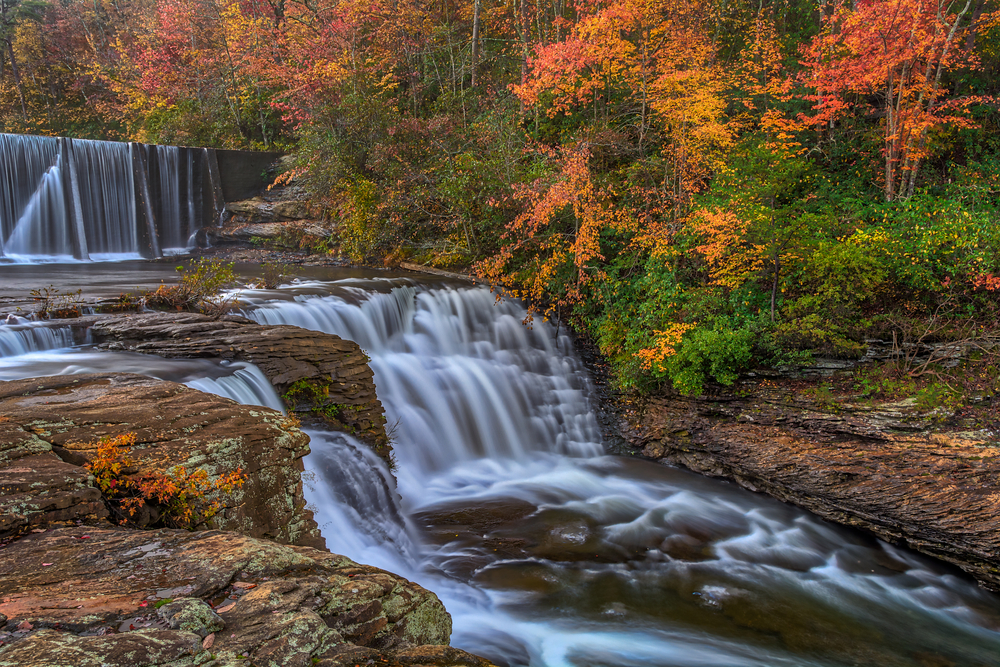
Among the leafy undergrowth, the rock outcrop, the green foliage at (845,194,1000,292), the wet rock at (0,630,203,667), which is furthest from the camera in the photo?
the green foliage at (845,194,1000,292)

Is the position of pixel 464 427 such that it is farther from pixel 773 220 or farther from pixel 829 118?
pixel 829 118

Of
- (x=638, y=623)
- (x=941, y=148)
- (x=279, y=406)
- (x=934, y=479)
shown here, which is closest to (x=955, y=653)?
(x=934, y=479)

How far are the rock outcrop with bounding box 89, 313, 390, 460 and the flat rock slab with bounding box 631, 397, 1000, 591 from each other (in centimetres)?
489

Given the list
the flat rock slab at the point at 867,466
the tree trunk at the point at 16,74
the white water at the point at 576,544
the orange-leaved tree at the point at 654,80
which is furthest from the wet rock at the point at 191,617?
the tree trunk at the point at 16,74

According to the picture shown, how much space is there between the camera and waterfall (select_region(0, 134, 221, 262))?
13258 mm

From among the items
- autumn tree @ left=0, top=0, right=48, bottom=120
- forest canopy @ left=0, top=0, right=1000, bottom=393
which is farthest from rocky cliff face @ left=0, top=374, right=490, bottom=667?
autumn tree @ left=0, top=0, right=48, bottom=120

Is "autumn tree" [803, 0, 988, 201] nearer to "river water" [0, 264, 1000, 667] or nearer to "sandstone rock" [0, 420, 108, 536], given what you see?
"river water" [0, 264, 1000, 667]

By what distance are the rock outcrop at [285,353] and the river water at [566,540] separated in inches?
9.7

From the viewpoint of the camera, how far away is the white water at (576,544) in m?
5.15

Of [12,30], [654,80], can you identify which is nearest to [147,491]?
[654,80]

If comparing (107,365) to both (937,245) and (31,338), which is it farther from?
(937,245)

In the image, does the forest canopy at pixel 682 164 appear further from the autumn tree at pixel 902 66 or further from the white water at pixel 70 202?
the white water at pixel 70 202

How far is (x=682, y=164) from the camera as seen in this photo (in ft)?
31.7

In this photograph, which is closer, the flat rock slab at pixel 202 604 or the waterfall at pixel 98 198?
the flat rock slab at pixel 202 604
